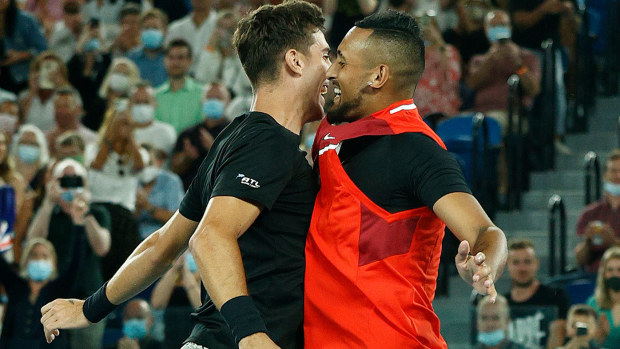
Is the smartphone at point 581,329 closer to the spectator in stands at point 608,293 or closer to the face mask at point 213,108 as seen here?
the spectator in stands at point 608,293

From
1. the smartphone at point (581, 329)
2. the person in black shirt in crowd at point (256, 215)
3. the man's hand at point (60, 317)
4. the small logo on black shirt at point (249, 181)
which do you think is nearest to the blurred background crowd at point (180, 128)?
the smartphone at point (581, 329)

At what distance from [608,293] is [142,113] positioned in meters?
4.12

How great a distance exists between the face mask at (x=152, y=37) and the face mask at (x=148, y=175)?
2104 millimetres

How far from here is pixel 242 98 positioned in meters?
9.39

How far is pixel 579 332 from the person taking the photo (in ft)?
22.7

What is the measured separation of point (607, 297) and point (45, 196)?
13.9ft

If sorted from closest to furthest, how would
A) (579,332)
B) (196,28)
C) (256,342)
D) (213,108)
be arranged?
1. (256,342)
2. (579,332)
3. (213,108)
4. (196,28)

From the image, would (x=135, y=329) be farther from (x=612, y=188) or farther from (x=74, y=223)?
(x=612, y=188)

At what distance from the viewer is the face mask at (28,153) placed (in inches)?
363

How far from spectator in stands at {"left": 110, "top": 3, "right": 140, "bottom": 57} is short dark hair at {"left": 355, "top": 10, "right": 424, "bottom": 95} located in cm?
738

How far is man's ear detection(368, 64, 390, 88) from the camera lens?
145 inches

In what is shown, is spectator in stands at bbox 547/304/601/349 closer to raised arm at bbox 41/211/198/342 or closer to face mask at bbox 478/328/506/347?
face mask at bbox 478/328/506/347

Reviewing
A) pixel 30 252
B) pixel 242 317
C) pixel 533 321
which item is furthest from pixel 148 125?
pixel 242 317

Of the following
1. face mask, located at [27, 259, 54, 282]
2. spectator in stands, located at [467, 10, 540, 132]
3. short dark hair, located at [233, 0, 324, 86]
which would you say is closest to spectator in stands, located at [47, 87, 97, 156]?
face mask, located at [27, 259, 54, 282]
